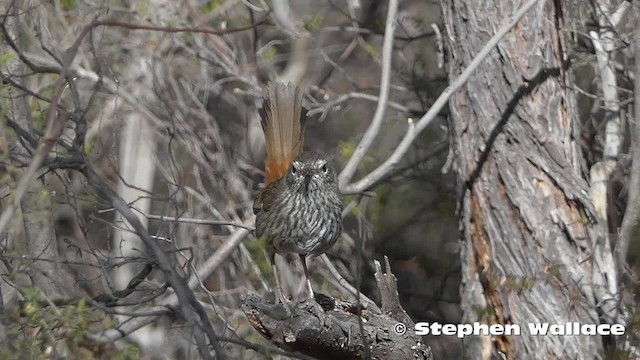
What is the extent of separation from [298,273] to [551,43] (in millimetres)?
3064

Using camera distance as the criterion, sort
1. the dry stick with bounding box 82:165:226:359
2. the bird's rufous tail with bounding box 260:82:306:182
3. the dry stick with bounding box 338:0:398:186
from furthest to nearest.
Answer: the bird's rufous tail with bounding box 260:82:306:182, the dry stick with bounding box 338:0:398:186, the dry stick with bounding box 82:165:226:359

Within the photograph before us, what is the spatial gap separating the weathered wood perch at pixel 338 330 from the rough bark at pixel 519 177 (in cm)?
139

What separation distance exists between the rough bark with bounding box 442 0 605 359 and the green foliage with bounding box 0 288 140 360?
2802 millimetres

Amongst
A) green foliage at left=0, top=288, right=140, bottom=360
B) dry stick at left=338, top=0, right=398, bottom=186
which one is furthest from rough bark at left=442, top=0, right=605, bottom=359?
green foliage at left=0, top=288, right=140, bottom=360

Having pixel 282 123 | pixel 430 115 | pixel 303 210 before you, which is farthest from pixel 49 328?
pixel 430 115

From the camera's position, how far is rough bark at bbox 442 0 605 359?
6.17 meters

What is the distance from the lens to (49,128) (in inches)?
120

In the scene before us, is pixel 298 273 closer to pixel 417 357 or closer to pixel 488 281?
pixel 488 281

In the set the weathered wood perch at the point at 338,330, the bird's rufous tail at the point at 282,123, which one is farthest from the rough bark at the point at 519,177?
the weathered wood perch at the point at 338,330

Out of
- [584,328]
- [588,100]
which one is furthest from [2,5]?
[588,100]

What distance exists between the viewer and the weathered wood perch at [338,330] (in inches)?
180

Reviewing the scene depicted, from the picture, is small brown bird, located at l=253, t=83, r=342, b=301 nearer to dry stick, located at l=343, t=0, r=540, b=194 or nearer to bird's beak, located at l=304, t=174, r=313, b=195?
bird's beak, located at l=304, t=174, r=313, b=195

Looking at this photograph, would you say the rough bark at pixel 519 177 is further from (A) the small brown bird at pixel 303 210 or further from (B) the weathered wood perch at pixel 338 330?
(B) the weathered wood perch at pixel 338 330

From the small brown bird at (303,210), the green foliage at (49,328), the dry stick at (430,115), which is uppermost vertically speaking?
the dry stick at (430,115)
